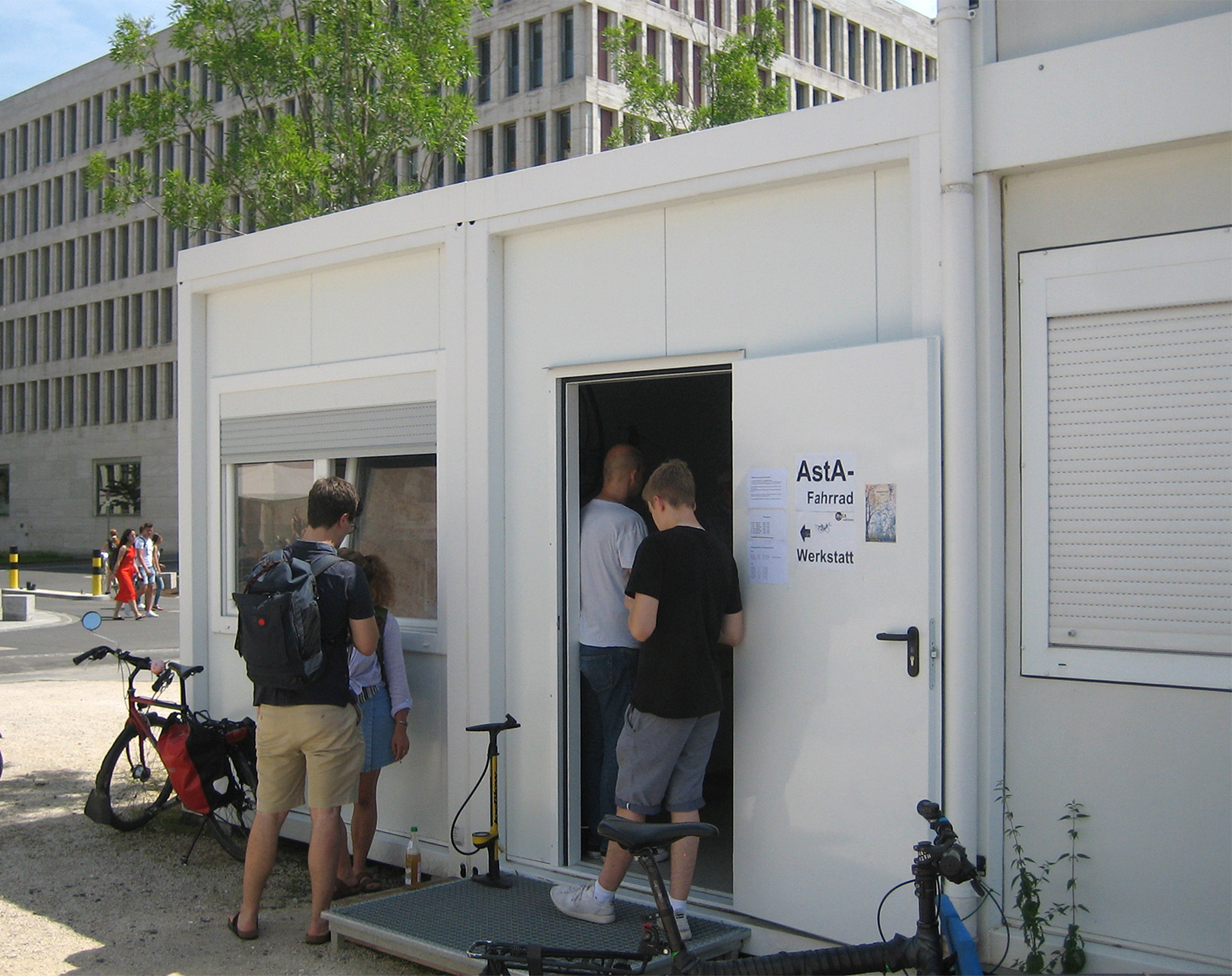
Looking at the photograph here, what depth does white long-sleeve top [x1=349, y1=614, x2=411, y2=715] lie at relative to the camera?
214 inches

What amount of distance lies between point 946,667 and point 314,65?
825 cm

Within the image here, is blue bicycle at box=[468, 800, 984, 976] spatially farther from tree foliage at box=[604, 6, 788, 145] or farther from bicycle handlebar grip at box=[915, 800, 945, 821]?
tree foliage at box=[604, 6, 788, 145]

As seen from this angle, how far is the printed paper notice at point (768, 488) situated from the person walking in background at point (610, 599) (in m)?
0.79

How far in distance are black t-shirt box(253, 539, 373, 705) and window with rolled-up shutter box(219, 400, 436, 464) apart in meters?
1.23

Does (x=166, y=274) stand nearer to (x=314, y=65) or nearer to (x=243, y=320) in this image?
(x=314, y=65)

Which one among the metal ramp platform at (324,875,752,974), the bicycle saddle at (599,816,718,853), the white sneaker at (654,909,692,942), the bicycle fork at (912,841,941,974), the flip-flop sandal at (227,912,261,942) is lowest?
the flip-flop sandal at (227,912,261,942)

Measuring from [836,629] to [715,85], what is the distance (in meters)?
10.7

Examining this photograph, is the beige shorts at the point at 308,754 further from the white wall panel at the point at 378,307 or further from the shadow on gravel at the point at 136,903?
the white wall panel at the point at 378,307

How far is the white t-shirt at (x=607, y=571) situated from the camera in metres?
5.36

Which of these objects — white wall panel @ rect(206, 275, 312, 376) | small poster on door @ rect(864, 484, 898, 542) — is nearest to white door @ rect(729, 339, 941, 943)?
small poster on door @ rect(864, 484, 898, 542)

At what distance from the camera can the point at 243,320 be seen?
22.7ft

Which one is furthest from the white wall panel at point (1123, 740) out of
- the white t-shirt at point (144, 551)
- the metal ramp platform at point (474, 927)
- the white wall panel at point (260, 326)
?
the white t-shirt at point (144, 551)

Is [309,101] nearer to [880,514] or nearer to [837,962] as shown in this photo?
[880,514]

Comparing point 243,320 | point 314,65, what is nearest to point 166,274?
point 314,65
